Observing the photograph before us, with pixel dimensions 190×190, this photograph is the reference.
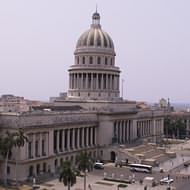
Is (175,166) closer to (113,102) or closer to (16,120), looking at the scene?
(113,102)

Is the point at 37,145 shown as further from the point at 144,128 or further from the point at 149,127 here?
the point at 149,127

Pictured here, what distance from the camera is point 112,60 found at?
428 ft

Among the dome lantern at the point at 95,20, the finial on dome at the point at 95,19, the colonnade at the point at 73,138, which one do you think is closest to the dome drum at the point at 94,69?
the dome lantern at the point at 95,20

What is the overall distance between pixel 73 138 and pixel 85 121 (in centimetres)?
629

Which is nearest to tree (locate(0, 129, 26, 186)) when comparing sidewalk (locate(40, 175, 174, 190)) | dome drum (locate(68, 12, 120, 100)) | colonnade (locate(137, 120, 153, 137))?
sidewalk (locate(40, 175, 174, 190))

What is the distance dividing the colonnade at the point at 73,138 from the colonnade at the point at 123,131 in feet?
27.3

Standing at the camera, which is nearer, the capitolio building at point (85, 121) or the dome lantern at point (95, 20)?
the capitolio building at point (85, 121)

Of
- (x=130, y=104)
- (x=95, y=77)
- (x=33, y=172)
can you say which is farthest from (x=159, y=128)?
(x=33, y=172)

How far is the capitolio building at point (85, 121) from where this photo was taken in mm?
84250

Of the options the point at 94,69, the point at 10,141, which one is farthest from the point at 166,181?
the point at 94,69

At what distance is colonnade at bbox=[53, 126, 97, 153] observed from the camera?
3760 inches

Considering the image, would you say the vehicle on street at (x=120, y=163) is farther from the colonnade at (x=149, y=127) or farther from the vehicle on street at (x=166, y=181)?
the colonnade at (x=149, y=127)

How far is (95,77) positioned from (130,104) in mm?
13776

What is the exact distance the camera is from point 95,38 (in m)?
127
